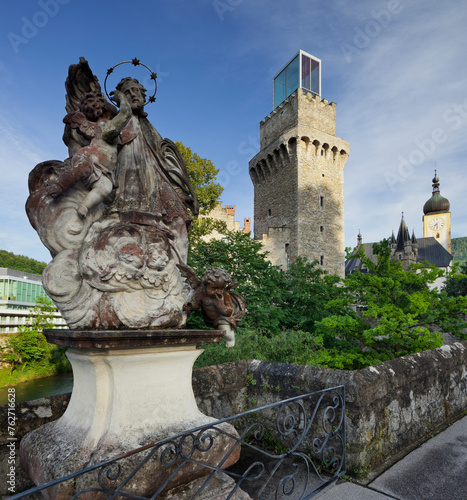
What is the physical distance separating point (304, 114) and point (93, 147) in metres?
25.3

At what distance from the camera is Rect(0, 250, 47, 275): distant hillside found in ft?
105

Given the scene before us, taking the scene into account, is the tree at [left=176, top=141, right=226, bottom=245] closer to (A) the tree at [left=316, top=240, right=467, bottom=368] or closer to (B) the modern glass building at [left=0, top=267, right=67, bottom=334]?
(B) the modern glass building at [left=0, top=267, right=67, bottom=334]

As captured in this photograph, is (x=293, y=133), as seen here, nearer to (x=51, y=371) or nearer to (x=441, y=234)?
(x=51, y=371)

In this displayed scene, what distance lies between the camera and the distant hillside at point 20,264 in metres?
32.0

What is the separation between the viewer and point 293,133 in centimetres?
2408

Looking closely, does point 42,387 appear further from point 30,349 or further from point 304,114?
point 304,114

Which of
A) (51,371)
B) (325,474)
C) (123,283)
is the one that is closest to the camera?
(123,283)

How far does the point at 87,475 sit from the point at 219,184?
14.7m

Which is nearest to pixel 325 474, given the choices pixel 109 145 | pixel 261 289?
pixel 109 145

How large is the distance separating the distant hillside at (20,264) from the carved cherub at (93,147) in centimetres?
3390

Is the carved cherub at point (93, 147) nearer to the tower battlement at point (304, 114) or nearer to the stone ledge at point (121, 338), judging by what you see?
the stone ledge at point (121, 338)

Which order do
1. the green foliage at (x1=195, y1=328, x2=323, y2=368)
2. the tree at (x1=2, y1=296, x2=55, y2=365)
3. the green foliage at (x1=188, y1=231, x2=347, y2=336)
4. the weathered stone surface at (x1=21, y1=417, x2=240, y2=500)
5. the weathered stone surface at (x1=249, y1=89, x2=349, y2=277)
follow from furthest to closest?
the weathered stone surface at (x1=249, y1=89, x2=349, y2=277)
the tree at (x1=2, y1=296, x2=55, y2=365)
the green foliage at (x1=188, y1=231, x2=347, y2=336)
the green foliage at (x1=195, y1=328, x2=323, y2=368)
the weathered stone surface at (x1=21, y1=417, x2=240, y2=500)

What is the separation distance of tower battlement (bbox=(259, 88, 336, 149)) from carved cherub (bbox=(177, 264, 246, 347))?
2448 cm

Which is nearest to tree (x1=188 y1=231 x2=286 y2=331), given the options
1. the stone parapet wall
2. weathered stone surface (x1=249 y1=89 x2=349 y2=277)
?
the stone parapet wall
